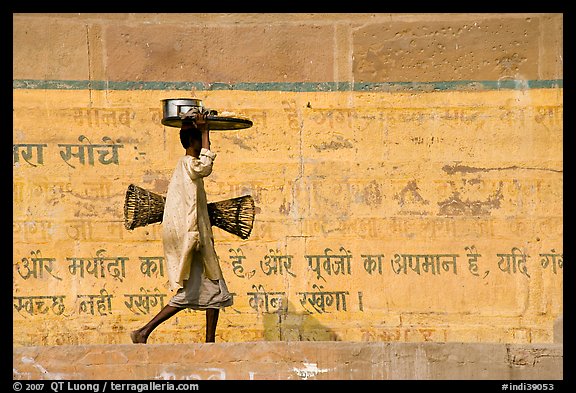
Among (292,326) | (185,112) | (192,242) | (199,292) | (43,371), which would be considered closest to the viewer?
(43,371)

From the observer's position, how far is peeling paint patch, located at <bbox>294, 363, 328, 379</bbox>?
1010 cm

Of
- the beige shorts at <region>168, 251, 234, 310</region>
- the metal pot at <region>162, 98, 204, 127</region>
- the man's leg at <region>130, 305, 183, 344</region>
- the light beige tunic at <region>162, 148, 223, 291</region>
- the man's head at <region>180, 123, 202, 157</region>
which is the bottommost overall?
the man's leg at <region>130, 305, 183, 344</region>

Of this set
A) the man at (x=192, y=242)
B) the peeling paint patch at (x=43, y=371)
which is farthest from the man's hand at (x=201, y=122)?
the peeling paint patch at (x=43, y=371)

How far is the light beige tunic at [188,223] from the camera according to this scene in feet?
34.3

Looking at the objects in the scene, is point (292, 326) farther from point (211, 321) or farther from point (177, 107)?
point (177, 107)

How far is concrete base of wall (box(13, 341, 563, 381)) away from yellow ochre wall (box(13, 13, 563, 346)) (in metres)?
2.35

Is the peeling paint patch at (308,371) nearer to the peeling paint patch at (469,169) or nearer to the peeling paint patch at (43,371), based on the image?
the peeling paint patch at (43,371)

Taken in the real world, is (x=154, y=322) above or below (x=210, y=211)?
below

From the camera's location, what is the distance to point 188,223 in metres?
10.5

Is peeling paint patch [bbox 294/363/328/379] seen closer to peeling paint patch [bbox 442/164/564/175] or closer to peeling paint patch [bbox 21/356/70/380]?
peeling paint patch [bbox 21/356/70/380]

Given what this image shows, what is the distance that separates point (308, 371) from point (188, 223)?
4.20ft

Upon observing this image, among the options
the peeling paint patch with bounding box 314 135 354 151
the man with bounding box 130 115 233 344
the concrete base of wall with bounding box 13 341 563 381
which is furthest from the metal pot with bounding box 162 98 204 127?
the peeling paint patch with bounding box 314 135 354 151

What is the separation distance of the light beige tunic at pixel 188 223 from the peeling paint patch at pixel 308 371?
0.92 meters

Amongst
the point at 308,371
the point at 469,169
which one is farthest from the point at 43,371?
the point at 469,169
